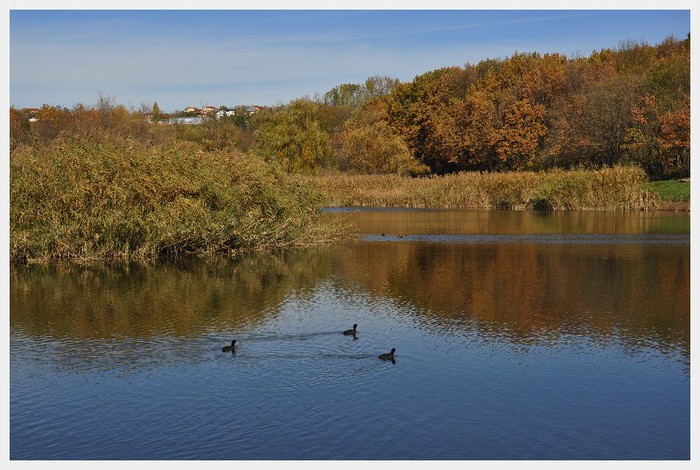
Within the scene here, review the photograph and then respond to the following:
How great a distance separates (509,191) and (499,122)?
2263 centimetres

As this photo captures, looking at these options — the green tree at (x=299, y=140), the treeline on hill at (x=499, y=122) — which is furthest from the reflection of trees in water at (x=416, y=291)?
the green tree at (x=299, y=140)

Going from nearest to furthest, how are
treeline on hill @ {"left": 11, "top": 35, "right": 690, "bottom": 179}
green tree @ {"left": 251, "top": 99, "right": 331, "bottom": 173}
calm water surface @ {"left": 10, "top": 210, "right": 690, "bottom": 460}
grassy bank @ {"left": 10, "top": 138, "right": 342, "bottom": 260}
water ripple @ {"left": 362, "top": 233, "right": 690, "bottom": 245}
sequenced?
1. calm water surface @ {"left": 10, "top": 210, "right": 690, "bottom": 460}
2. grassy bank @ {"left": 10, "top": 138, "right": 342, "bottom": 260}
3. water ripple @ {"left": 362, "top": 233, "right": 690, "bottom": 245}
4. treeline on hill @ {"left": 11, "top": 35, "right": 690, "bottom": 179}
5. green tree @ {"left": 251, "top": 99, "right": 331, "bottom": 173}

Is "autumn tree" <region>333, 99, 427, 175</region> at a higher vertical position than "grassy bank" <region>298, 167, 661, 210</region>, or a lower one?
higher

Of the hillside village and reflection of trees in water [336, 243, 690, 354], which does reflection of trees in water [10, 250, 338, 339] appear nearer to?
reflection of trees in water [336, 243, 690, 354]

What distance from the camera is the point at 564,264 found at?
101 feet

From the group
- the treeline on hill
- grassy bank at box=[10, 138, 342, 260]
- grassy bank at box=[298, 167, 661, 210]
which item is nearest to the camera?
grassy bank at box=[10, 138, 342, 260]

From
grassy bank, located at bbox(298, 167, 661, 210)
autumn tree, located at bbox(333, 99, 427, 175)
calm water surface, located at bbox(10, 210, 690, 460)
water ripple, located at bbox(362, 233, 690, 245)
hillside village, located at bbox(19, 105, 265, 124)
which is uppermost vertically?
hillside village, located at bbox(19, 105, 265, 124)

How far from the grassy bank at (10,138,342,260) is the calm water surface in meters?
1.57

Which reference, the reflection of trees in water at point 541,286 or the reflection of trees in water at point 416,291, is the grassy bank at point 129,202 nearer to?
the reflection of trees in water at point 416,291

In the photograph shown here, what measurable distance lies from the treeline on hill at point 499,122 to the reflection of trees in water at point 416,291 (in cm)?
3975

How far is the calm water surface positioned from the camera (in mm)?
12320

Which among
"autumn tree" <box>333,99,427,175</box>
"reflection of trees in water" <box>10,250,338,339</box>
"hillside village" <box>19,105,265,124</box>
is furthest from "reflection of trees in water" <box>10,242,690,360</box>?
"hillside village" <box>19,105,265,124</box>

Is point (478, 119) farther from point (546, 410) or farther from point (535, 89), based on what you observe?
point (546, 410)

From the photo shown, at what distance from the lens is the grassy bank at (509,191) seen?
57438mm
